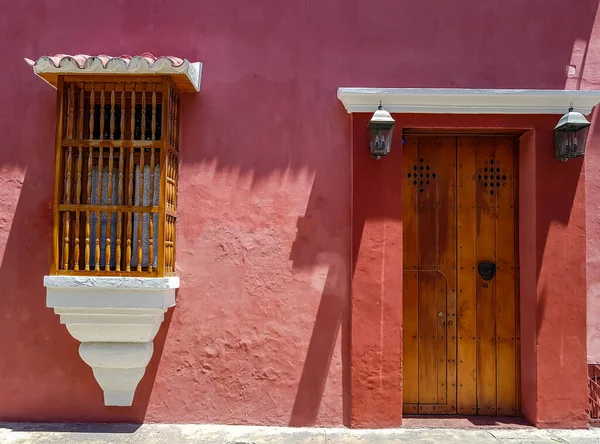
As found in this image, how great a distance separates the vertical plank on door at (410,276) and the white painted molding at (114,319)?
201cm

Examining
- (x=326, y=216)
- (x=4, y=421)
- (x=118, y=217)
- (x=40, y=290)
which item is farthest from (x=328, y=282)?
(x=4, y=421)

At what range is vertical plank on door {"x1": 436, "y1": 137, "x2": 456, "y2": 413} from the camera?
A: 4.93 meters

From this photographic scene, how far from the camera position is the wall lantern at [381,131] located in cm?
443

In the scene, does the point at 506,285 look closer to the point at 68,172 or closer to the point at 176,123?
the point at 176,123

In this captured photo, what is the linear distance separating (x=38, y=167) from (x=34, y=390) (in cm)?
189

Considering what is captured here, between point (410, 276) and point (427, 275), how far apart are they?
151mm

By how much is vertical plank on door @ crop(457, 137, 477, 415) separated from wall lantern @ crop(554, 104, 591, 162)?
0.71 m

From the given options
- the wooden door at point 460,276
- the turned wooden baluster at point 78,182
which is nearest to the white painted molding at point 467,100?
the wooden door at point 460,276

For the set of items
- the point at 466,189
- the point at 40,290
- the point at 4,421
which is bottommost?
the point at 4,421

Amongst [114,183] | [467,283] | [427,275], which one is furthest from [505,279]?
[114,183]

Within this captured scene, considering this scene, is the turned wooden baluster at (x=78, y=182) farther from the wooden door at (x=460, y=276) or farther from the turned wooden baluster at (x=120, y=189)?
the wooden door at (x=460, y=276)

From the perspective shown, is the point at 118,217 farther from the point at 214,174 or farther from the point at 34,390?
the point at 34,390

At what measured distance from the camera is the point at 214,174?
4809mm

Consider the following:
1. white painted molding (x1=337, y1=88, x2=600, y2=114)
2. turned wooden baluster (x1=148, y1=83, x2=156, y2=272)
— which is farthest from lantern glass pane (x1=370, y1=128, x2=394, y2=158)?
turned wooden baluster (x1=148, y1=83, x2=156, y2=272)
